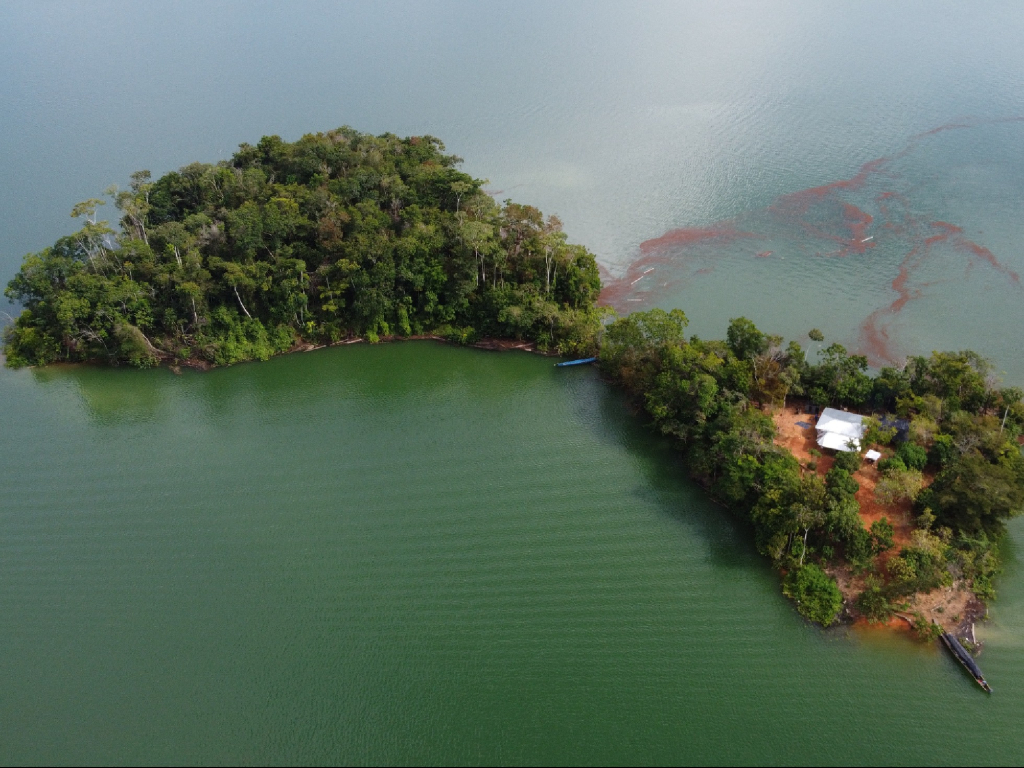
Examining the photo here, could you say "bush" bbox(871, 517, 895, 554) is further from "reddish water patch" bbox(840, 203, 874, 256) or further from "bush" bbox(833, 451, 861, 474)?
"reddish water patch" bbox(840, 203, 874, 256)

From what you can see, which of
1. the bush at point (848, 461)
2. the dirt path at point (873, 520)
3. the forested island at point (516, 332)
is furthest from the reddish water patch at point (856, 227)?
the bush at point (848, 461)

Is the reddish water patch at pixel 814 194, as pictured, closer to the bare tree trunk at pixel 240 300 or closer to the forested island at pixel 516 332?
the forested island at pixel 516 332

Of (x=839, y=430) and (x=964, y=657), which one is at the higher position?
(x=839, y=430)

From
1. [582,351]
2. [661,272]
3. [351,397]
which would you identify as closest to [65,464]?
[351,397]

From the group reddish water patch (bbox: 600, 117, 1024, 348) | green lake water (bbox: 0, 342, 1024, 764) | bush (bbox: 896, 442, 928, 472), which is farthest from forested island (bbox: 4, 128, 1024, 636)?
reddish water patch (bbox: 600, 117, 1024, 348)

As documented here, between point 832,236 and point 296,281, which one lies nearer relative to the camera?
A: point 296,281

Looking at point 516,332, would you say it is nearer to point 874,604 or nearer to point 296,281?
point 296,281

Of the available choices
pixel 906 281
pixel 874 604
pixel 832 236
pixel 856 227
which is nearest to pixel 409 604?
pixel 874 604
